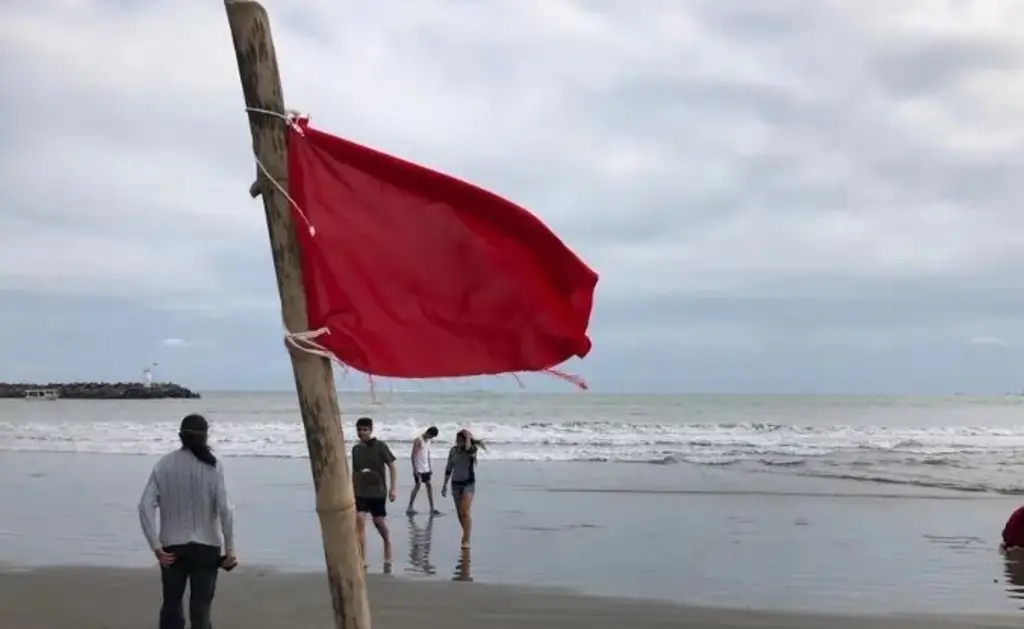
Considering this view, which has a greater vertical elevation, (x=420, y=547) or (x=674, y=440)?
(x=674, y=440)

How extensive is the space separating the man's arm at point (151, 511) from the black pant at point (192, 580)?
0.45 feet

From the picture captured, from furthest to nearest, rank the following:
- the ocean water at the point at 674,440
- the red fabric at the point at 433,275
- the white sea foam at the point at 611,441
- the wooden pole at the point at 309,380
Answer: the white sea foam at the point at 611,441 → the ocean water at the point at 674,440 → the red fabric at the point at 433,275 → the wooden pole at the point at 309,380

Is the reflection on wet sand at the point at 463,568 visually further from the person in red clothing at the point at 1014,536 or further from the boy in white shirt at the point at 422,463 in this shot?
the person in red clothing at the point at 1014,536

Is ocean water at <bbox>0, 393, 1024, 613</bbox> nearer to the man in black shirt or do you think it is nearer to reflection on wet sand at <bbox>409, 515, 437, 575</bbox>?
reflection on wet sand at <bbox>409, 515, 437, 575</bbox>

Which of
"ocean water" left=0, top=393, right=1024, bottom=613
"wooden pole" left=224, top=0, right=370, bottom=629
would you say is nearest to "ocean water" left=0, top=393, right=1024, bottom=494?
"ocean water" left=0, top=393, right=1024, bottom=613

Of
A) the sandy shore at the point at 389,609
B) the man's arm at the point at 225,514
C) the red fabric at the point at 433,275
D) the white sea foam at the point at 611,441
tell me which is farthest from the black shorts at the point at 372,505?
the white sea foam at the point at 611,441

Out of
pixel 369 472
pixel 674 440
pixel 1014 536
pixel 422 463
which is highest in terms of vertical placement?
pixel 369 472

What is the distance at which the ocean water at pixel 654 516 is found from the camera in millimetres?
11375

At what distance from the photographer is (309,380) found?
2961 millimetres

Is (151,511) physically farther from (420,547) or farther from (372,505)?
(420,547)

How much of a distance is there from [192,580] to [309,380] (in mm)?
3684

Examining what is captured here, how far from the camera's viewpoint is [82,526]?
49.6 ft

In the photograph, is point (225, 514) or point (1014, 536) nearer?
point (225, 514)

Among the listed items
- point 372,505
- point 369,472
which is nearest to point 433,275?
point 369,472
